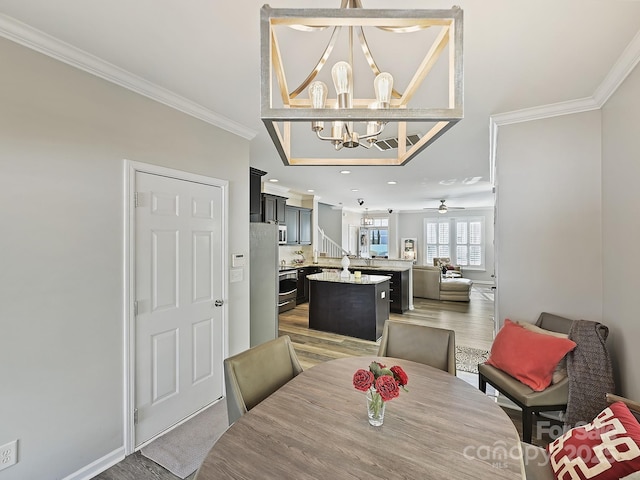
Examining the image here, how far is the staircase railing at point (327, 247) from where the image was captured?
8.05 m

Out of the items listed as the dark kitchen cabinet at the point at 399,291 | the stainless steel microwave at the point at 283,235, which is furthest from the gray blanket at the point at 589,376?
the stainless steel microwave at the point at 283,235

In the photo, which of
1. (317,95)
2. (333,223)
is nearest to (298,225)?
(333,223)

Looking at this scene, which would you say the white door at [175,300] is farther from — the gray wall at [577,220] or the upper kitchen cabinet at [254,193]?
the gray wall at [577,220]

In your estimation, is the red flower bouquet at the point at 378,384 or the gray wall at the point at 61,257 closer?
the red flower bouquet at the point at 378,384

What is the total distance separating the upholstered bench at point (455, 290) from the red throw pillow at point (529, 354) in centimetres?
480

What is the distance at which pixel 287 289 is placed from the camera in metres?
6.19

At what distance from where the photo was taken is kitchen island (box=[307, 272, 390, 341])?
454 cm

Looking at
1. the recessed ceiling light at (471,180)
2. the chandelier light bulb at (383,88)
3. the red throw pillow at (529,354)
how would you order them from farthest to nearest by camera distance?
the recessed ceiling light at (471,180)
the red throw pillow at (529,354)
the chandelier light bulb at (383,88)

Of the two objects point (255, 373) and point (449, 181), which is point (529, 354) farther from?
point (449, 181)

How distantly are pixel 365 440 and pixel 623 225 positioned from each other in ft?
7.00

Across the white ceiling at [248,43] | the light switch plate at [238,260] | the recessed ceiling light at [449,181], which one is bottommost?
the light switch plate at [238,260]

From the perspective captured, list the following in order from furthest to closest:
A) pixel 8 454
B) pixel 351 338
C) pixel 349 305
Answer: pixel 349 305 < pixel 351 338 < pixel 8 454

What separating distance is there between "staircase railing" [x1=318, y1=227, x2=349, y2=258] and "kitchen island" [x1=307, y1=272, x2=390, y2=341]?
2.94 meters

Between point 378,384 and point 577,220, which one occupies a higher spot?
point 577,220
